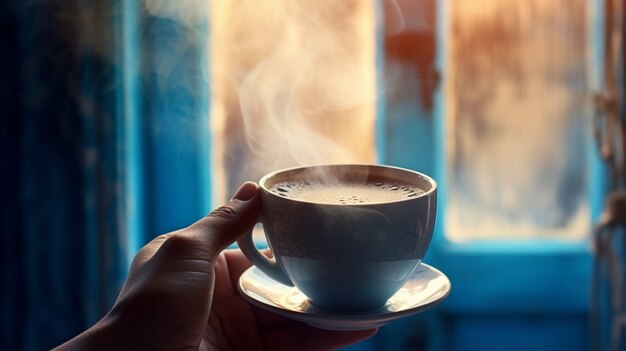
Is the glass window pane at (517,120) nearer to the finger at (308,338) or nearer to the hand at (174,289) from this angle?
the finger at (308,338)

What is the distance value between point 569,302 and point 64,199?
1.00 m

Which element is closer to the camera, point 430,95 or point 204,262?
point 204,262

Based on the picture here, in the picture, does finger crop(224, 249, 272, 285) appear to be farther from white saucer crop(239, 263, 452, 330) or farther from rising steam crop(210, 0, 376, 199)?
rising steam crop(210, 0, 376, 199)

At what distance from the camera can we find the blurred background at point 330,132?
1436mm

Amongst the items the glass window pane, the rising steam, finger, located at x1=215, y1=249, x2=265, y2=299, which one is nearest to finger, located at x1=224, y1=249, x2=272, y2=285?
finger, located at x1=215, y1=249, x2=265, y2=299

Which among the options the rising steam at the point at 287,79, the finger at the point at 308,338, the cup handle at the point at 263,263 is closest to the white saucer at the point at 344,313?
the cup handle at the point at 263,263

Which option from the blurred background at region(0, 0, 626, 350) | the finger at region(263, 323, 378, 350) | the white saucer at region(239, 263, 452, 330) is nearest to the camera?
the white saucer at region(239, 263, 452, 330)

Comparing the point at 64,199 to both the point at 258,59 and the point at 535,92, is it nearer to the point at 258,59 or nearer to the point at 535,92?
the point at 258,59

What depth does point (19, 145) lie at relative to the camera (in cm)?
145

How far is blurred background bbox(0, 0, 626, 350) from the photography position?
144cm

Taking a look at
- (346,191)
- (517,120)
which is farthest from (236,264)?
(517,120)

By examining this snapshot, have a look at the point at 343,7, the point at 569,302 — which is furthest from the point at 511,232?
the point at 343,7

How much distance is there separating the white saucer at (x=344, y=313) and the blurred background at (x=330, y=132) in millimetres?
627

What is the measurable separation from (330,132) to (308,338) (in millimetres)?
612
